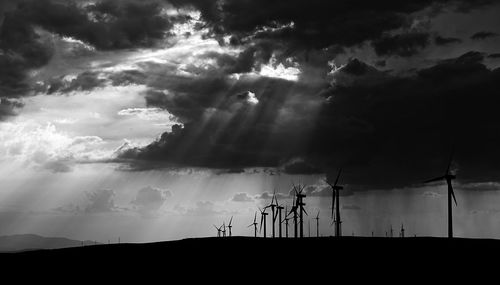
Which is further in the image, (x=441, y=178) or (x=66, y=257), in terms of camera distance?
(x=441, y=178)

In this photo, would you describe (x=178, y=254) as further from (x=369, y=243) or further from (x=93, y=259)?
(x=369, y=243)

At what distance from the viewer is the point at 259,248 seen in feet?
454

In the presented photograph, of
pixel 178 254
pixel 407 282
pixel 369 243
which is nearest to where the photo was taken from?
pixel 407 282

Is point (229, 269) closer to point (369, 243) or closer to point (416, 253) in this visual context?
point (416, 253)

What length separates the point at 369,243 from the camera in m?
148

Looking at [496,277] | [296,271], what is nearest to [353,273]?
[296,271]

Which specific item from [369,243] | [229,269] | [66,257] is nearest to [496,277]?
[229,269]

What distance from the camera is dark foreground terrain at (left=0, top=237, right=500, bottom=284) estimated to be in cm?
9975

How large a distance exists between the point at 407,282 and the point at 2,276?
6821cm

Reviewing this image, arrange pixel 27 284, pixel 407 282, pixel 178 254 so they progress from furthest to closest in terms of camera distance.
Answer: pixel 178 254 → pixel 27 284 → pixel 407 282

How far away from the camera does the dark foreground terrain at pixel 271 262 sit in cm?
9975

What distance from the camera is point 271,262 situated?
11556cm

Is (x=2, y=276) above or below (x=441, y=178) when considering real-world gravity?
below

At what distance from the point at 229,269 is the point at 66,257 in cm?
4599
